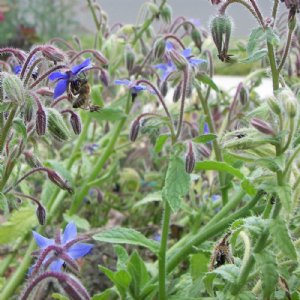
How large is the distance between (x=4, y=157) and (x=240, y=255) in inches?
14.4

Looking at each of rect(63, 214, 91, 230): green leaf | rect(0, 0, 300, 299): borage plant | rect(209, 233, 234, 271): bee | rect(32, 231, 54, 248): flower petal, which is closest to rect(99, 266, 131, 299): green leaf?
rect(0, 0, 300, 299): borage plant

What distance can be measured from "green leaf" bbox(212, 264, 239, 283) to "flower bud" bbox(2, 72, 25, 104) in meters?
0.31

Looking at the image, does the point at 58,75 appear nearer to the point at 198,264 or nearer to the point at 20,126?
the point at 20,126

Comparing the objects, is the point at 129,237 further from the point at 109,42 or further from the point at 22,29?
the point at 22,29

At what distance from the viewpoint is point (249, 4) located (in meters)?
0.91

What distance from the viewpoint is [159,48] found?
1332 mm

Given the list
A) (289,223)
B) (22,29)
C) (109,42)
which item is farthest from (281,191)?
(22,29)

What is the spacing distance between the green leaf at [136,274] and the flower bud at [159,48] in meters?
0.42

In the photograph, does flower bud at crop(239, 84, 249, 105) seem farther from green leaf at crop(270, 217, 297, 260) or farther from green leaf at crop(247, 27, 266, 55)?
green leaf at crop(270, 217, 297, 260)

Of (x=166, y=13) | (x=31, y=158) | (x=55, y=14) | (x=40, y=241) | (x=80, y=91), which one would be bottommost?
(x=40, y=241)

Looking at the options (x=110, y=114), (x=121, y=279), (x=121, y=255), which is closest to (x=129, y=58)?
(x=110, y=114)

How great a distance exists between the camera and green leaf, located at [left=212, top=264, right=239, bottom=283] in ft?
2.56

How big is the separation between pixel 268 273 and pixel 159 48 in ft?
2.29

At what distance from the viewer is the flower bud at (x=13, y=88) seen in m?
0.81
